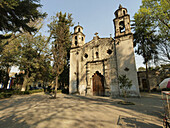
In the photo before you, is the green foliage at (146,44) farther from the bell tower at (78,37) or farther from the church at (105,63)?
the bell tower at (78,37)

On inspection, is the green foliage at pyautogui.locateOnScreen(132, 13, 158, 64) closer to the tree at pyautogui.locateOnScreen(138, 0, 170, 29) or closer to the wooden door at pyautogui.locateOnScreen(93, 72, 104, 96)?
the tree at pyautogui.locateOnScreen(138, 0, 170, 29)

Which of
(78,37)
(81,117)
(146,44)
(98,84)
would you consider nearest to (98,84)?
(98,84)

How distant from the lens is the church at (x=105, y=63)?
13722mm

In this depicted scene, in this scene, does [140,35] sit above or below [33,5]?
above

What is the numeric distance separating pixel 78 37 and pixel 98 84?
1094 centimetres

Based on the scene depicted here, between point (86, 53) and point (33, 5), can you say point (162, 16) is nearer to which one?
point (86, 53)

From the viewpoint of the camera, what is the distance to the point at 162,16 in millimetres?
11703

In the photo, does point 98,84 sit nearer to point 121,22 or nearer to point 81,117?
point 81,117

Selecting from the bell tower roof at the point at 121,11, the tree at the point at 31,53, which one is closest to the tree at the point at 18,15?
the tree at the point at 31,53

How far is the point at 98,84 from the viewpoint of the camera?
15.5 metres

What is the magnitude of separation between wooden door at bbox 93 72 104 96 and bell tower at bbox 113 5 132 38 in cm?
788

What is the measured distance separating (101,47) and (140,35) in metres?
12.6

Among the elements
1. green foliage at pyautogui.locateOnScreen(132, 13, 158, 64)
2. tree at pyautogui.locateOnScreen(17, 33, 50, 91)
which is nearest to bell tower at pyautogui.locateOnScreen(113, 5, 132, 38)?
green foliage at pyautogui.locateOnScreen(132, 13, 158, 64)

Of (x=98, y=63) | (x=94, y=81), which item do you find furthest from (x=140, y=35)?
(x=94, y=81)
